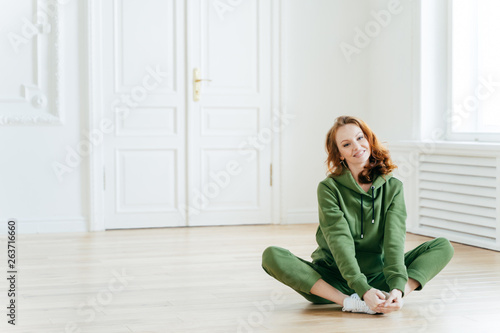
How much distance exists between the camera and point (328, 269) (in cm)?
268

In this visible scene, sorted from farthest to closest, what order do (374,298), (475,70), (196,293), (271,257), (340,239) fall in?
(475,70) < (196,293) < (271,257) < (340,239) < (374,298)

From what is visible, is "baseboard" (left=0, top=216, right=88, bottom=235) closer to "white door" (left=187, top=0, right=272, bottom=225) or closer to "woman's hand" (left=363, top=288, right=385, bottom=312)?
"white door" (left=187, top=0, right=272, bottom=225)

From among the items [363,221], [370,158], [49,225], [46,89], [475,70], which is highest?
[475,70]

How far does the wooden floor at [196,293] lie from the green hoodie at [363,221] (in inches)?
7.9

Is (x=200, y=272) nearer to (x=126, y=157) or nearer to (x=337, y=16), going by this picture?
(x=126, y=157)

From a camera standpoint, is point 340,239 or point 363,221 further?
point 363,221

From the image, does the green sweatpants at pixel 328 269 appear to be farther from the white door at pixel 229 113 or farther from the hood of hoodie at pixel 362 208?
the white door at pixel 229 113

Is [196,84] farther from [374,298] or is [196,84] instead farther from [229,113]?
[374,298]

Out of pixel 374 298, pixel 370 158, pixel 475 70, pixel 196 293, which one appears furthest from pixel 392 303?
pixel 475 70

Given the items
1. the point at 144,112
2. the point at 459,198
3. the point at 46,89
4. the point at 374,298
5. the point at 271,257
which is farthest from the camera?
the point at 144,112

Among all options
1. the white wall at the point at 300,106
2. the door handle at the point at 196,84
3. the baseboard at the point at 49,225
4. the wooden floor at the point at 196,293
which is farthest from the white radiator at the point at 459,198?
the baseboard at the point at 49,225

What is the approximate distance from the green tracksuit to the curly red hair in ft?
0.10

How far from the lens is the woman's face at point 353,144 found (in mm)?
2633

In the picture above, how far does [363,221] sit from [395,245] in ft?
0.52
